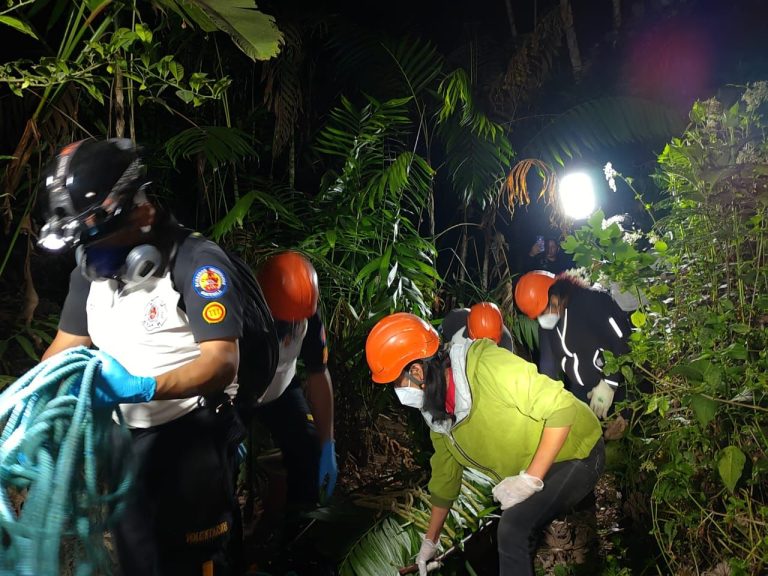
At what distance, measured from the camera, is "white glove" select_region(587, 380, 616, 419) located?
3615 millimetres

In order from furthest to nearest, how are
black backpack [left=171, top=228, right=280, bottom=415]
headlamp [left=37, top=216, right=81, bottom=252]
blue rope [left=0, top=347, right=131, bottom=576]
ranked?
black backpack [left=171, top=228, right=280, bottom=415]
headlamp [left=37, top=216, right=81, bottom=252]
blue rope [left=0, top=347, right=131, bottom=576]

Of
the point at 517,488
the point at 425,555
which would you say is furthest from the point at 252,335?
the point at 425,555

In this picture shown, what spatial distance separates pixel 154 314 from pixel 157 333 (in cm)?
5

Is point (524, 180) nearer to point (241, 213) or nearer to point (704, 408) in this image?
point (241, 213)

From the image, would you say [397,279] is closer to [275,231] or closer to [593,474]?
[275,231]

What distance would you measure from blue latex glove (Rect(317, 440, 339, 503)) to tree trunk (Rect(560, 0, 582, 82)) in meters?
4.26

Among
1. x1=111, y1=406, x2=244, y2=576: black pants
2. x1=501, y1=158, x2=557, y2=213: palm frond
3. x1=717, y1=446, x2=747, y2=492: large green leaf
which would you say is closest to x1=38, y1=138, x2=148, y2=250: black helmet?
x1=111, y1=406, x2=244, y2=576: black pants

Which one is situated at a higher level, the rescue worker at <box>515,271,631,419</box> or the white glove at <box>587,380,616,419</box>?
the rescue worker at <box>515,271,631,419</box>

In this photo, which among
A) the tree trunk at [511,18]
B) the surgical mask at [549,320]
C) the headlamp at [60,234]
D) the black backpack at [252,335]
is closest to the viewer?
the headlamp at [60,234]

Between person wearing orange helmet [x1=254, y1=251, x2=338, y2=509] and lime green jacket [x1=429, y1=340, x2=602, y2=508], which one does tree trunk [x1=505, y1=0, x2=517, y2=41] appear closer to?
person wearing orange helmet [x1=254, y1=251, x2=338, y2=509]

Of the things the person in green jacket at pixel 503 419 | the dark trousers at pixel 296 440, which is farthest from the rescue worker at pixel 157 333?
the dark trousers at pixel 296 440

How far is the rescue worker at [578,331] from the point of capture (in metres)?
3.52

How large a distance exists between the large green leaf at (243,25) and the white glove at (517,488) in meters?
1.59

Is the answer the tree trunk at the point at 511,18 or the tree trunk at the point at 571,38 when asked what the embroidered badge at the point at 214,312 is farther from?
the tree trunk at the point at 511,18
